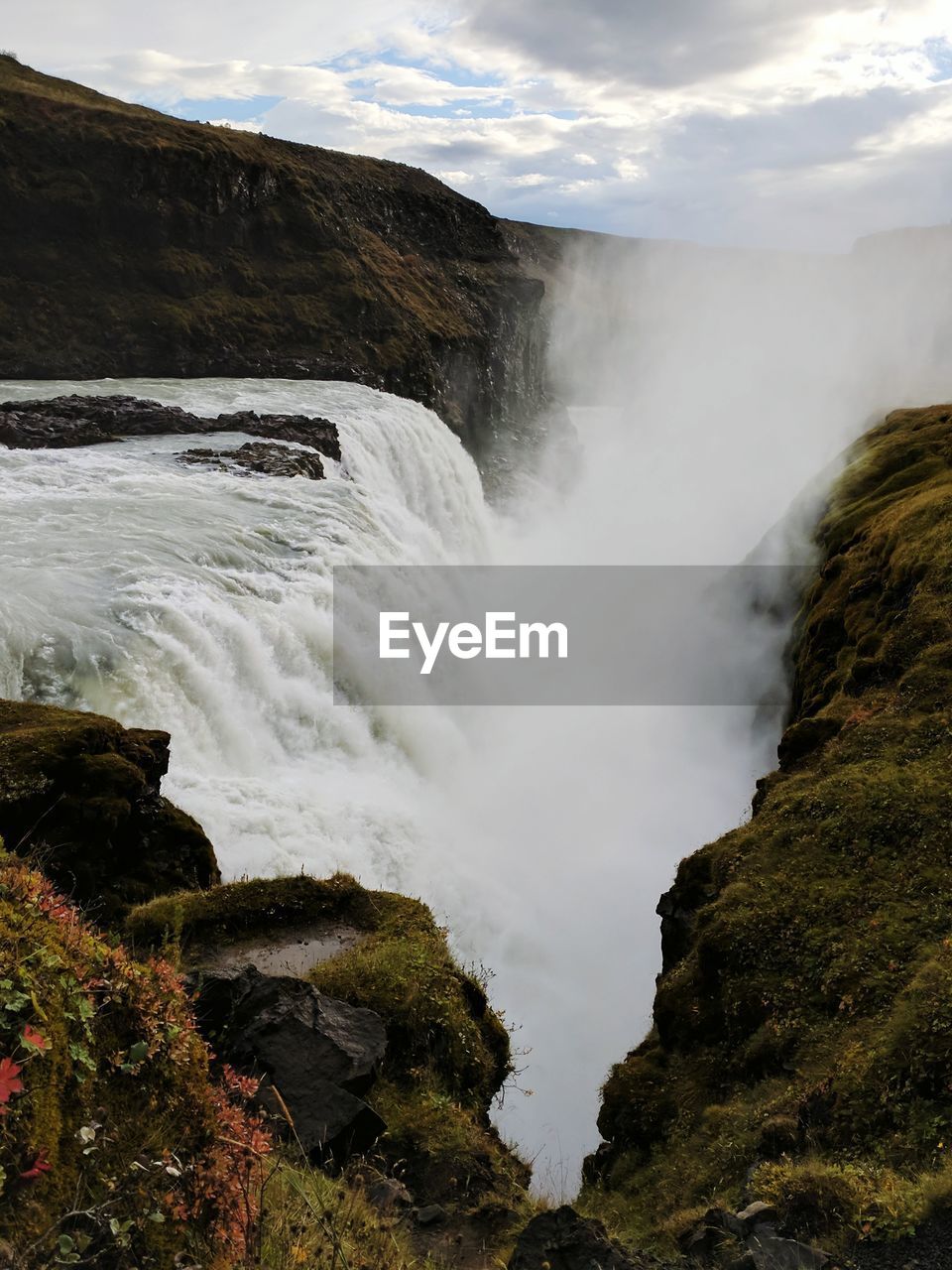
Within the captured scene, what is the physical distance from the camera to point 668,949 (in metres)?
14.2

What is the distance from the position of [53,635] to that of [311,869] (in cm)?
647

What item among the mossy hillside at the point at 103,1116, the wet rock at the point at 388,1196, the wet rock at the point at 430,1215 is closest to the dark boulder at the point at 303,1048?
the wet rock at the point at 388,1196

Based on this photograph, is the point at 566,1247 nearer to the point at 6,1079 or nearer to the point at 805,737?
the point at 6,1079

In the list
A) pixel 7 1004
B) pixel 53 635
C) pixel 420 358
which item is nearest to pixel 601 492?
pixel 420 358

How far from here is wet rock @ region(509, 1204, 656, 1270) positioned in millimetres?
6727

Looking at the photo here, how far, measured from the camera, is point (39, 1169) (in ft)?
14.1

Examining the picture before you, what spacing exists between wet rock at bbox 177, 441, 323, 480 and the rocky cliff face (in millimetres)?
19449

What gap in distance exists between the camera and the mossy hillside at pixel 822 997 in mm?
8188

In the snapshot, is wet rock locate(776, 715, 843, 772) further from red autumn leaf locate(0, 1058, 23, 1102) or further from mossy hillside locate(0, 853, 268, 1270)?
red autumn leaf locate(0, 1058, 23, 1102)

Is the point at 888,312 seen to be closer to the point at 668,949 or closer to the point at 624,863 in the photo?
the point at 624,863

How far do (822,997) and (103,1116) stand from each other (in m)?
8.04

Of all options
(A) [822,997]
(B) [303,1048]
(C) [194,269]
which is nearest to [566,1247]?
(B) [303,1048]

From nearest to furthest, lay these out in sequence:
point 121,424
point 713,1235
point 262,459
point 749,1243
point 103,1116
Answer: point 103,1116 < point 749,1243 < point 713,1235 < point 262,459 < point 121,424

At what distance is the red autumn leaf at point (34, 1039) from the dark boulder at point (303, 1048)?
336cm
